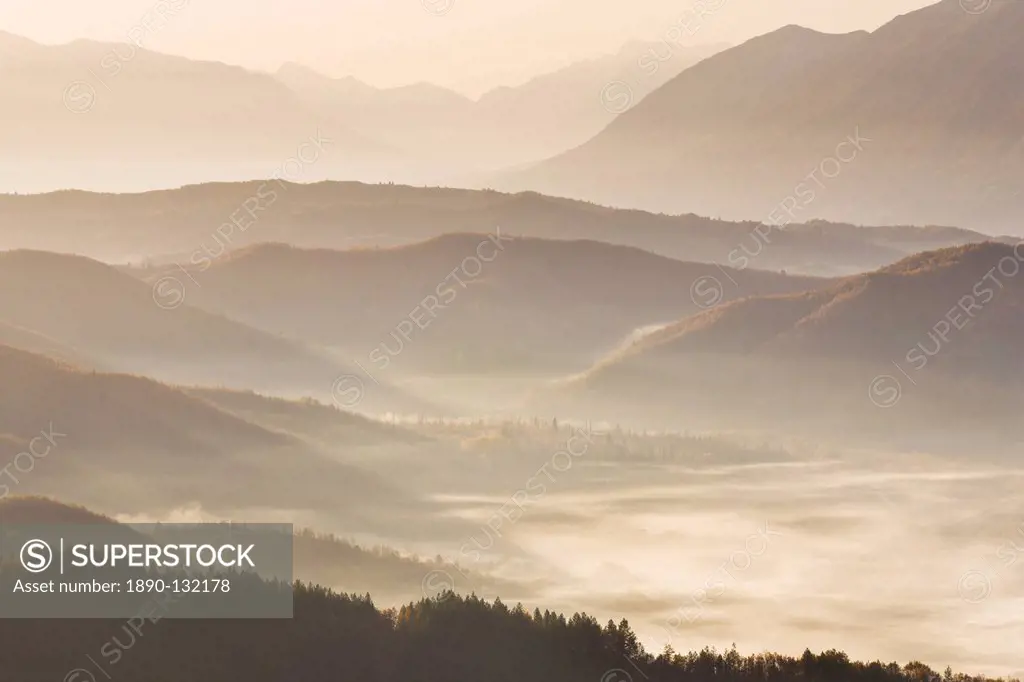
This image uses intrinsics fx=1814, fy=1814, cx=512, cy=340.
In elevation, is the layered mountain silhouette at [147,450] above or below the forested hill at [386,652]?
above

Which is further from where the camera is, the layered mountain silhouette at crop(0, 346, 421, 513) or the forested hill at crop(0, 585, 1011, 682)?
the layered mountain silhouette at crop(0, 346, 421, 513)

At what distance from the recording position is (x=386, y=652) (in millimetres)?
82812

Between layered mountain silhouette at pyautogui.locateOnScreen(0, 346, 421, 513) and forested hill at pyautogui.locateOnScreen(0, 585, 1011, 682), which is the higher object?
layered mountain silhouette at pyautogui.locateOnScreen(0, 346, 421, 513)

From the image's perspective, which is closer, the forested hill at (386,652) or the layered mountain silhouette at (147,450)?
the forested hill at (386,652)

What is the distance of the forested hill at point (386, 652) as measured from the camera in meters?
79.8

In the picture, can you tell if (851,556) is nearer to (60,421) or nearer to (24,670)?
(60,421)

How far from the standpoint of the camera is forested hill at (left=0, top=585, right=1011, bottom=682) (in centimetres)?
7975

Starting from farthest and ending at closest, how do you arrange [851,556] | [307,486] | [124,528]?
[307,486] → [851,556] → [124,528]

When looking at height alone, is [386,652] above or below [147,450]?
below

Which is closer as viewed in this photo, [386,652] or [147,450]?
[386,652]

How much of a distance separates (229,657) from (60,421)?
338ft

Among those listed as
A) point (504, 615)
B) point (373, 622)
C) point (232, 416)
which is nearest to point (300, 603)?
point (373, 622)

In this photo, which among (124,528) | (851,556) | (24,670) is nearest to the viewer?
(24,670)

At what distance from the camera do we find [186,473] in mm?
178875
